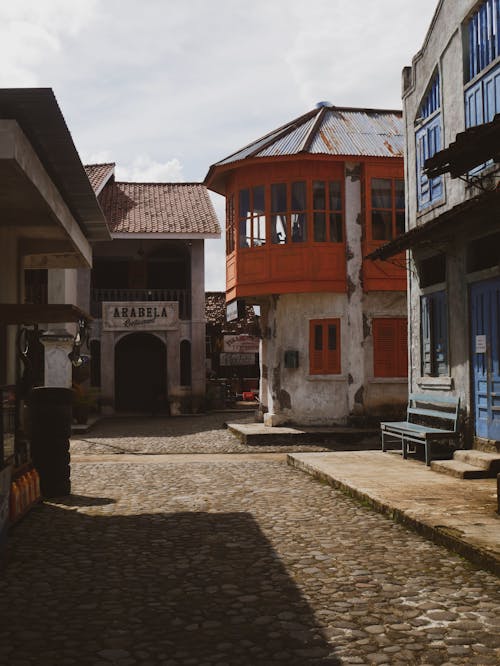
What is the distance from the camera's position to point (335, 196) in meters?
18.1

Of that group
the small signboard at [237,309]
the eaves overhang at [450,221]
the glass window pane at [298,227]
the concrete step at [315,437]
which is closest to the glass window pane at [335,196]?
the glass window pane at [298,227]

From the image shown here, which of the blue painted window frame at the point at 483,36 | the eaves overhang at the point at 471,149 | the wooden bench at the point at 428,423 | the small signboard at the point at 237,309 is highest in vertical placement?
the blue painted window frame at the point at 483,36

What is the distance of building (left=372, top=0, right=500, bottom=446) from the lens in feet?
35.4

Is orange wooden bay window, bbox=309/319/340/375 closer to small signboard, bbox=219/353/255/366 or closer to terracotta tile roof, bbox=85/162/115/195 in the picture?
terracotta tile roof, bbox=85/162/115/195

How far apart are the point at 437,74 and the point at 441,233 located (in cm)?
302

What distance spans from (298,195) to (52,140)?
11301 mm

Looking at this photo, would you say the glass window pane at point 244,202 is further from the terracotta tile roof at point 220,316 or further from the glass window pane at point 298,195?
the terracotta tile roof at point 220,316

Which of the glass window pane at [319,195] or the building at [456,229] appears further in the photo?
the glass window pane at [319,195]

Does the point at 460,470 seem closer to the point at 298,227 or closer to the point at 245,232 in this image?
the point at 298,227

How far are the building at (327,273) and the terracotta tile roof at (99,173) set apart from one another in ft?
35.9

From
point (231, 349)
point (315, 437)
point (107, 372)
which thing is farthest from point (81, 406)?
point (231, 349)

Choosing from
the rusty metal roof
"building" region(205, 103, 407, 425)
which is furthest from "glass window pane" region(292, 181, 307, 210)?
the rusty metal roof

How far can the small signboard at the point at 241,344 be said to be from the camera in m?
32.6

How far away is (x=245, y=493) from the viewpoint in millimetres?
9750
